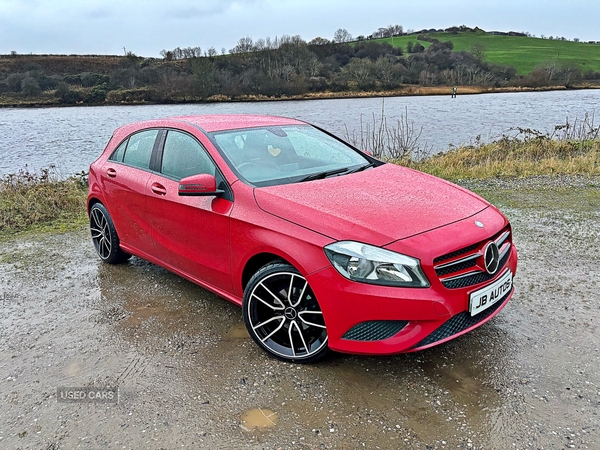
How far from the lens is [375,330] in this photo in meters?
2.63

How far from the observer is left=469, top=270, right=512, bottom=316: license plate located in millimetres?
2729

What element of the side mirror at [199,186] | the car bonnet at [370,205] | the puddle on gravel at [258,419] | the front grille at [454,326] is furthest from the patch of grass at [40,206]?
the front grille at [454,326]

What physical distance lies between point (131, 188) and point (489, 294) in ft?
10.2

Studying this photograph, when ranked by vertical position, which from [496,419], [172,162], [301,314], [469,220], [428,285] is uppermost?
[172,162]

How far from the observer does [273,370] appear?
2990 mm

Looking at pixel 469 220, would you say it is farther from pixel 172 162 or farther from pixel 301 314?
pixel 172 162

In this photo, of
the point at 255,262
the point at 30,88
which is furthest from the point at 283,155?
the point at 30,88

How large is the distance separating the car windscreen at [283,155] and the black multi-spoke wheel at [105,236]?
180cm

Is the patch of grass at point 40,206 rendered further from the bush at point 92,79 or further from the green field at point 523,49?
the green field at point 523,49

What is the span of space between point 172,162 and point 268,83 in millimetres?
52157

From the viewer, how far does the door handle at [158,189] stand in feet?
12.7

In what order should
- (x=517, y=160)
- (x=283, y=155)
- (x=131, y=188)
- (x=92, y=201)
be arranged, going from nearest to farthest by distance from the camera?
1. (x=283, y=155)
2. (x=131, y=188)
3. (x=92, y=201)
4. (x=517, y=160)

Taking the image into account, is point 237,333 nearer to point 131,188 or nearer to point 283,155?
point 283,155

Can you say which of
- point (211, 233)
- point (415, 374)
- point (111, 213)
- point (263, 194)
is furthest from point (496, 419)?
point (111, 213)
